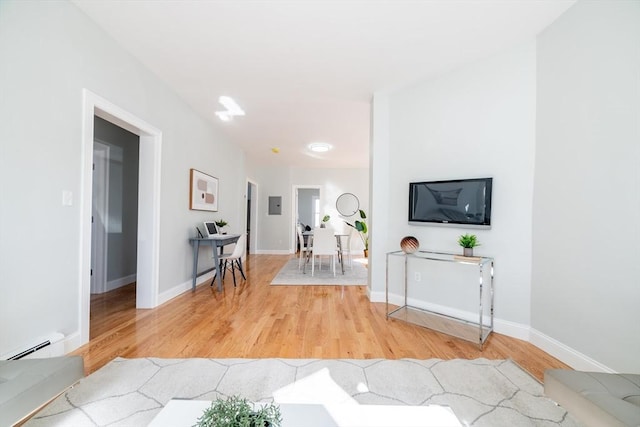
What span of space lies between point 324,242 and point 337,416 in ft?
12.4

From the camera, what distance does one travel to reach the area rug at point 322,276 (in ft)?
14.1

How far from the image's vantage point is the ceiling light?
3559mm

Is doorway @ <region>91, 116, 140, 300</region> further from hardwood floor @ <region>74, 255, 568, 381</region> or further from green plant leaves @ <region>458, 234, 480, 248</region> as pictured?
green plant leaves @ <region>458, 234, 480, 248</region>

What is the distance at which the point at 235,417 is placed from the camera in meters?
0.78

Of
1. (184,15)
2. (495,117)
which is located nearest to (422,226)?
(495,117)

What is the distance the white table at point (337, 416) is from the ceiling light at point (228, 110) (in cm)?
343

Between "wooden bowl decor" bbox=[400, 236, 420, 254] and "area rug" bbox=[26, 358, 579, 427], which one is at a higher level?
"wooden bowl decor" bbox=[400, 236, 420, 254]

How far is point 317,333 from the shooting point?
2.40 m

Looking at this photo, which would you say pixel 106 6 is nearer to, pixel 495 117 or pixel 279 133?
pixel 279 133

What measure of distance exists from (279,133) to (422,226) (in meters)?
3.11

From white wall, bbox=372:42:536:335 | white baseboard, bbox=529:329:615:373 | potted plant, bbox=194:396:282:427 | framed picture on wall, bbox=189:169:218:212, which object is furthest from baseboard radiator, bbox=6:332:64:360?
white baseboard, bbox=529:329:615:373

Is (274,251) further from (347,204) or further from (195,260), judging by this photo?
(195,260)

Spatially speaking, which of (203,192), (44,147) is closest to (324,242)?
(203,192)

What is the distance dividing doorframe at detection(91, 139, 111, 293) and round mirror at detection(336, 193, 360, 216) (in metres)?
5.42
